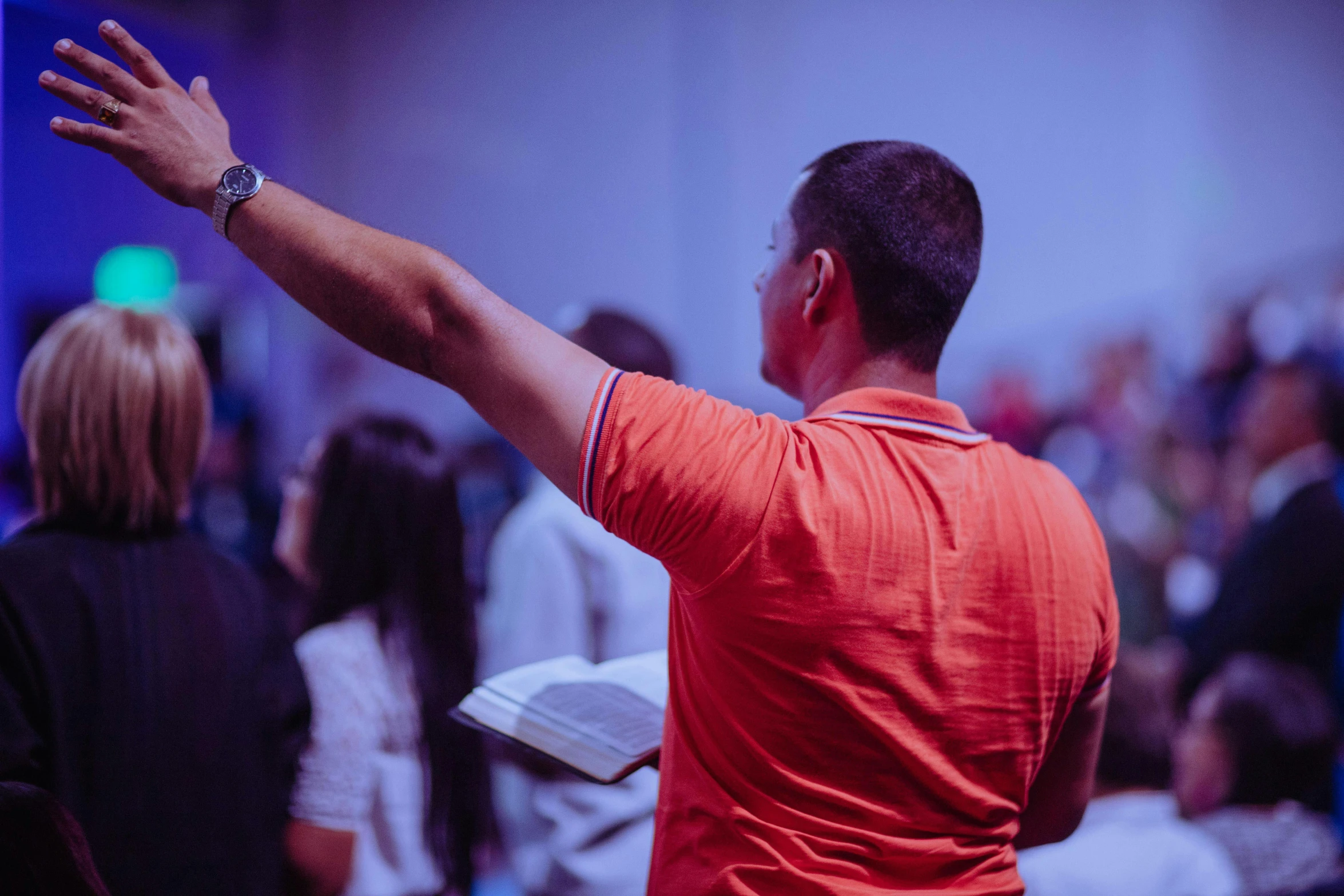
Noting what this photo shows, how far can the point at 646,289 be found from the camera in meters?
5.31

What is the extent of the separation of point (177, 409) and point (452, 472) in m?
0.51

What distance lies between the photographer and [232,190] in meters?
0.82

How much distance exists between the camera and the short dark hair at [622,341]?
173 cm

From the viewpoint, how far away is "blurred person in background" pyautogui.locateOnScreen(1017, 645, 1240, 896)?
60.4 inches

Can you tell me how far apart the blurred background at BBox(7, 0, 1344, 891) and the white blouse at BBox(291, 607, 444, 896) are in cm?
259

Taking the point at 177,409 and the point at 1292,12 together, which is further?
the point at 1292,12

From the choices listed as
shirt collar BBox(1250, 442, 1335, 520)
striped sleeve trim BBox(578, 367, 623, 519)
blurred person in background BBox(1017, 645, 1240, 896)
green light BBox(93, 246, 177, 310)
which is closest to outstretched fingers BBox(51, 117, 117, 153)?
striped sleeve trim BBox(578, 367, 623, 519)

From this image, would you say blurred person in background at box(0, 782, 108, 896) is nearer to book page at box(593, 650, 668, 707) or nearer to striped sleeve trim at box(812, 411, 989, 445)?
book page at box(593, 650, 668, 707)

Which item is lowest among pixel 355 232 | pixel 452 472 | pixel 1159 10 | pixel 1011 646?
pixel 452 472

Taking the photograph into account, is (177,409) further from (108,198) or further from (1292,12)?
(1292,12)

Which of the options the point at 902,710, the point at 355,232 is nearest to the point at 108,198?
the point at 355,232

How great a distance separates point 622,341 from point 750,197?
3.52 metres

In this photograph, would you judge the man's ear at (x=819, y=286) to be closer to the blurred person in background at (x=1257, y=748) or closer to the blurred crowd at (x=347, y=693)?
the blurred crowd at (x=347, y=693)

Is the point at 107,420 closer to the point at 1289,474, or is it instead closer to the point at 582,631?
the point at 582,631
